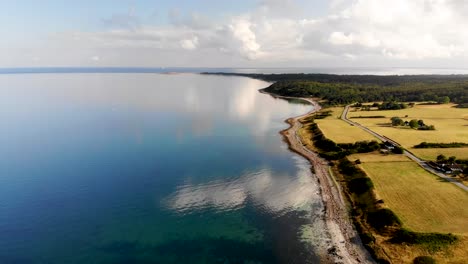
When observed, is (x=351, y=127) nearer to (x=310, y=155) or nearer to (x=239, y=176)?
(x=310, y=155)

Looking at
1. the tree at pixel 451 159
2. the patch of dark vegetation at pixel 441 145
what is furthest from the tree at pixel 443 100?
the tree at pixel 451 159

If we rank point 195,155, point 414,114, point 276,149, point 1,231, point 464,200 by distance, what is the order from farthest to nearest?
point 414,114, point 276,149, point 195,155, point 464,200, point 1,231

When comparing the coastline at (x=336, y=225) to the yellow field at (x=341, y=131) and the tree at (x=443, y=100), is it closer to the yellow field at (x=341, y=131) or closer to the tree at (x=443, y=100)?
the yellow field at (x=341, y=131)

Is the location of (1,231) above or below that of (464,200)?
below

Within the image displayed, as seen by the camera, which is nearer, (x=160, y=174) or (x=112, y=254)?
(x=112, y=254)

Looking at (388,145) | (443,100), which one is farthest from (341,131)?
(443,100)

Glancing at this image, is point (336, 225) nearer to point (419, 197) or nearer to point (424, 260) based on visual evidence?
point (424, 260)

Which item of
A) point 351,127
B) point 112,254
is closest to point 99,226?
point 112,254
